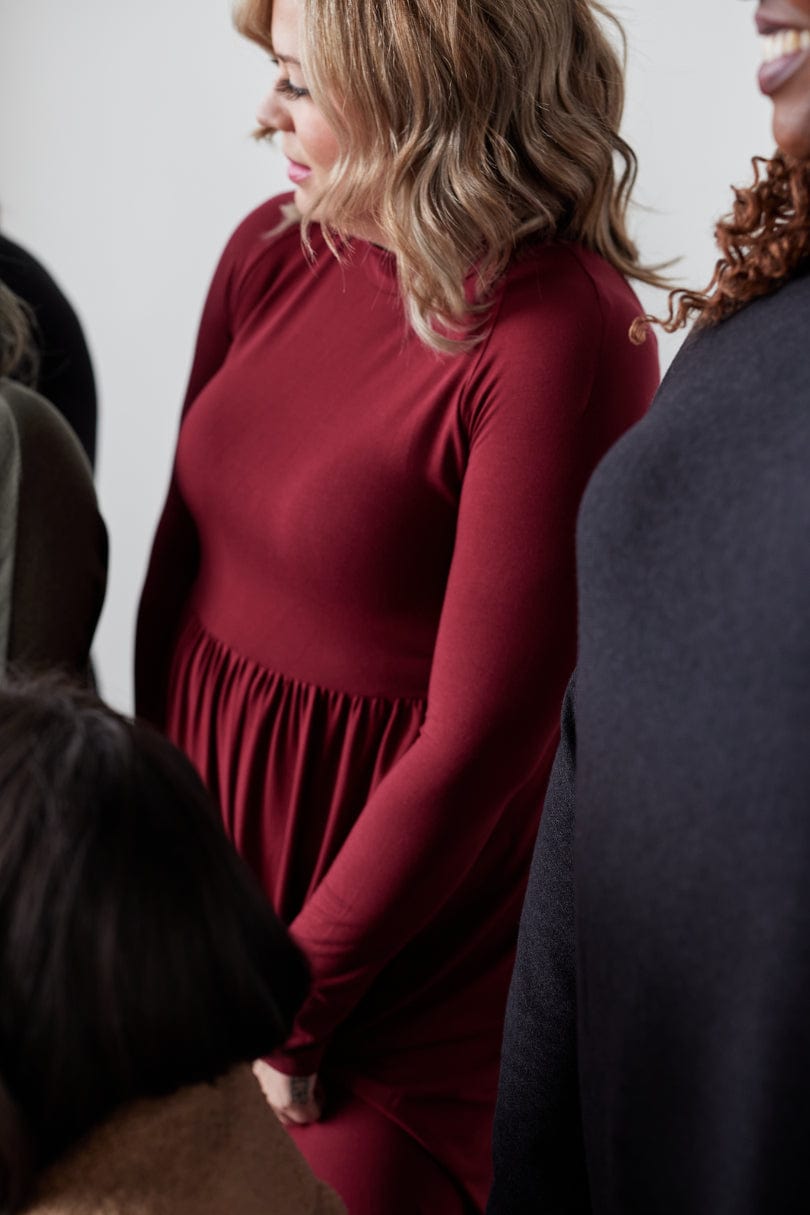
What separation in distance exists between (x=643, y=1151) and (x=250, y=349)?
0.82 metres

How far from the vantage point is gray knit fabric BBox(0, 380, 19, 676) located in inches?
41.0

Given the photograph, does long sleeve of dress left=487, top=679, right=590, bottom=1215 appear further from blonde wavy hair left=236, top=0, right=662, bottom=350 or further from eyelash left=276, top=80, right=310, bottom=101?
eyelash left=276, top=80, right=310, bottom=101

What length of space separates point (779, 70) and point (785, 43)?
0.01 m

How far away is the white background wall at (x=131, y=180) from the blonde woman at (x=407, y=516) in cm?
63

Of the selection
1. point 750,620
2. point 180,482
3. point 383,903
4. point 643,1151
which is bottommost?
point 383,903

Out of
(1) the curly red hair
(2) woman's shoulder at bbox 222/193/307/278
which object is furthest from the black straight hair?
(2) woman's shoulder at bbox 222/193/307/278

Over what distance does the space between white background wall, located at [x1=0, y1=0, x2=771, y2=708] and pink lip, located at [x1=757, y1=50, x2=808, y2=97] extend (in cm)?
120

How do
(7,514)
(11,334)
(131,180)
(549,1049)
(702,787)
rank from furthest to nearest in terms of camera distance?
1. (131,180)
2. (11,334)
3. (7,514)
4. (549,1049)
5. (702,787)

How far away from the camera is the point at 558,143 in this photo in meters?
0.99

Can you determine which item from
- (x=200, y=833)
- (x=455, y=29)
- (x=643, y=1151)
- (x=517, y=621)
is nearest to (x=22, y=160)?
(x=455, y=29)

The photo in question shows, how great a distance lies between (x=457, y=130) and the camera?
96 cm

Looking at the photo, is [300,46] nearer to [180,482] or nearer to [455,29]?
[455,29]

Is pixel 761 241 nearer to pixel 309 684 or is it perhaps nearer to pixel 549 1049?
pixel 549 1049

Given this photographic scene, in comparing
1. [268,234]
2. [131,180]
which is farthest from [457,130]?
[131,180]
